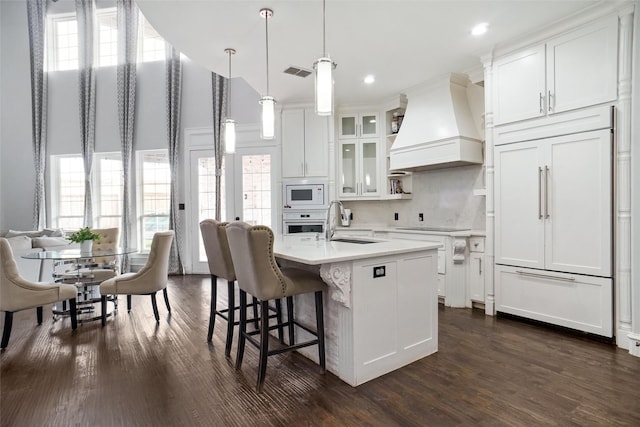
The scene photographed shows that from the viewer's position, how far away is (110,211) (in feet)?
21.1

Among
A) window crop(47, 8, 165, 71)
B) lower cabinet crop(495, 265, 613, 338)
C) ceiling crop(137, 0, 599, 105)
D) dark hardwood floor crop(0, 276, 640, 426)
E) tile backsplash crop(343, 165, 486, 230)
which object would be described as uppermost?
window crop(47, 8, 165, 71)

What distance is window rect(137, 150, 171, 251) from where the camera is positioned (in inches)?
245

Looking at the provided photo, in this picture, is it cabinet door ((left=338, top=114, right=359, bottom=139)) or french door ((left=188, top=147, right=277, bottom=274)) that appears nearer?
cabinet door ((left=338, top=114, right=359, bottom=139))

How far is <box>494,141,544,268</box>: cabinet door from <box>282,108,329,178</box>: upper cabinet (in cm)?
241

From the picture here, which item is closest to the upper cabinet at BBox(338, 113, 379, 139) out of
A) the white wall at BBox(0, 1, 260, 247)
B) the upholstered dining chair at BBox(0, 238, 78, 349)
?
the white wall at BBox(0, 1, 260, 247)

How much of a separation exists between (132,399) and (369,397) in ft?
4.75

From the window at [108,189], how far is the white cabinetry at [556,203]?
6.40m

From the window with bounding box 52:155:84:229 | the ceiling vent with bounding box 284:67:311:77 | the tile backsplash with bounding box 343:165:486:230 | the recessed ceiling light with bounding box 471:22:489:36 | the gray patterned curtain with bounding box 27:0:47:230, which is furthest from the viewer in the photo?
the window with bounding box 52:155:84:229

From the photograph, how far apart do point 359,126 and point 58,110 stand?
19.1 ft

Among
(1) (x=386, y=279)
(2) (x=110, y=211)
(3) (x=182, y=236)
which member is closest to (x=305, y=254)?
(1) (x=386, y=279)

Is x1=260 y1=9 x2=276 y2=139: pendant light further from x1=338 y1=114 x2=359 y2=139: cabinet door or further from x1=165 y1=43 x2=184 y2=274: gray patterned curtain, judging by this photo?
x1=165 y1=43 x2=184 y2=274: gray patterned curtain

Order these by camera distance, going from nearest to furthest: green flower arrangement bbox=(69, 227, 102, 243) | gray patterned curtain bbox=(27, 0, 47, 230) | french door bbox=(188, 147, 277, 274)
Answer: green flower arrangement bbox=(69, 227, 102, 243), french door bbox=(188, 147, 277, 274), gray patterned curtain bbox=(27, 0, 47, 230)

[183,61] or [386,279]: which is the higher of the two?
[183,61]

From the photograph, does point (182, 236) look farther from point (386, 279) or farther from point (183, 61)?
point (386, 279)
